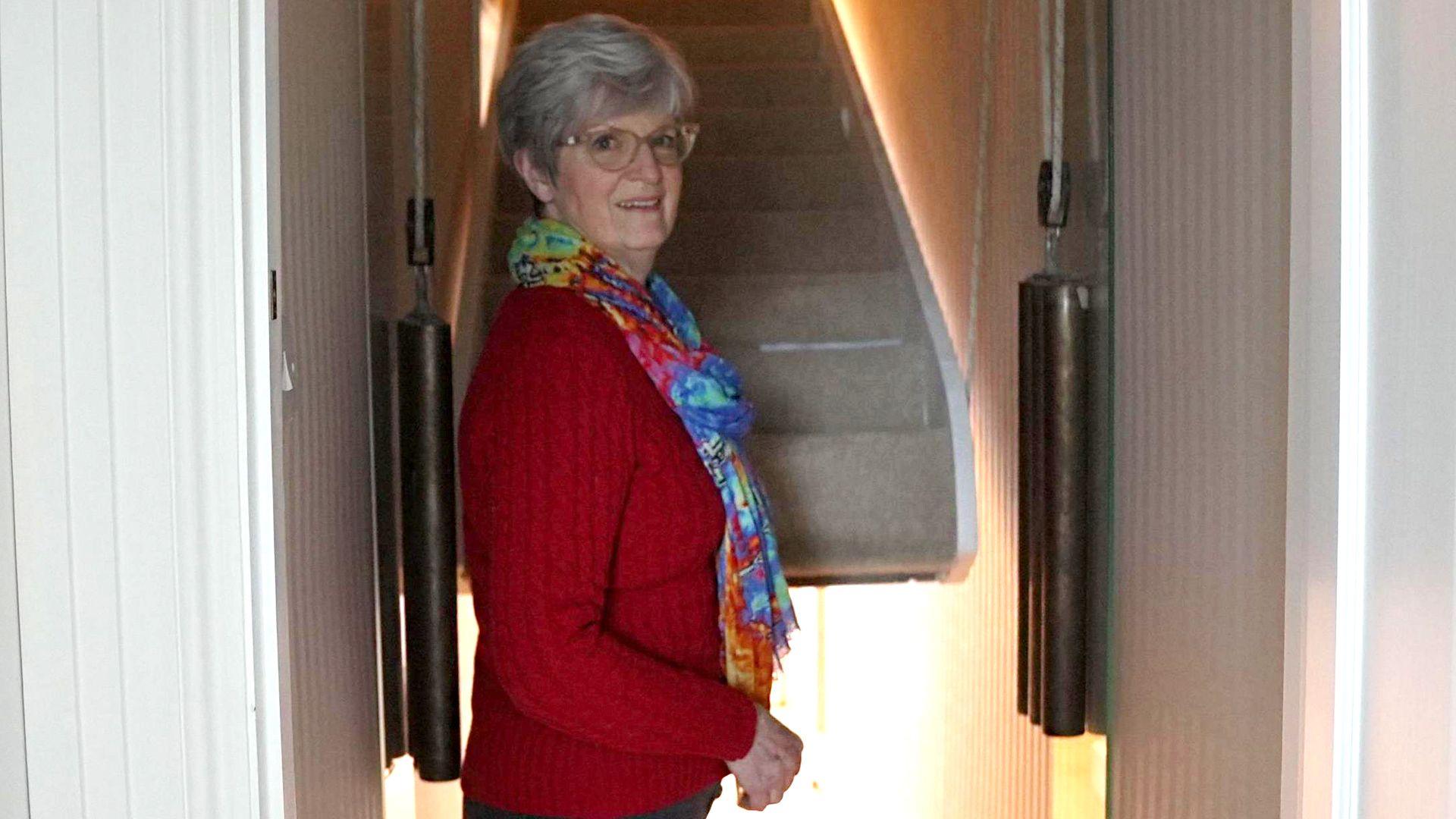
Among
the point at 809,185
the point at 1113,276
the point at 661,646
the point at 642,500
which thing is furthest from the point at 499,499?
the point at 809,185

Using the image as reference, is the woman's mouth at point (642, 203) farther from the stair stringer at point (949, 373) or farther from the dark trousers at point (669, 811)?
the stair stringer at point (949, 373)

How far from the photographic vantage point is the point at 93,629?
3.50 feet

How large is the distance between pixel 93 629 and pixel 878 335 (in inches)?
75.9

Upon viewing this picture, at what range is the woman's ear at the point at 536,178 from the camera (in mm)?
1725

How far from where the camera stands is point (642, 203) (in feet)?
5.57

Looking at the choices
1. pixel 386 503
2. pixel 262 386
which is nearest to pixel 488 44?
pixel 386 503

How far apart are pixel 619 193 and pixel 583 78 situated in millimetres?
119

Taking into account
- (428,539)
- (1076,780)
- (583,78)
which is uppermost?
(583,78)

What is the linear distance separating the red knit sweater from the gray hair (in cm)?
19

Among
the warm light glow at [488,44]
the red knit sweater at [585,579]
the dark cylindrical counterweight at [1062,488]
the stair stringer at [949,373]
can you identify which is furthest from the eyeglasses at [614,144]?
the warm light glow at [488,44]

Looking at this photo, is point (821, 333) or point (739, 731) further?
point (821, 333)

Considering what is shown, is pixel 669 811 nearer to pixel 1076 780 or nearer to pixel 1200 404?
pixel 1200 404

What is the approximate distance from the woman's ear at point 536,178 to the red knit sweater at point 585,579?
5.4 inches

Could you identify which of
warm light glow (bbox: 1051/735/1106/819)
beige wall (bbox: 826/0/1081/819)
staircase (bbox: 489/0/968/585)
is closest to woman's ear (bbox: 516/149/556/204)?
beige wall (bbox: 826/0/1081/819)
